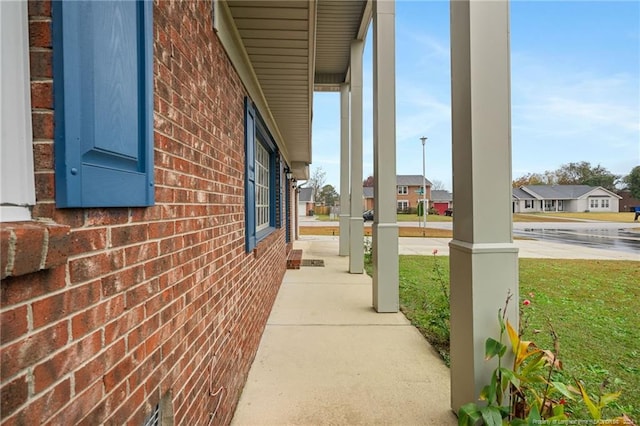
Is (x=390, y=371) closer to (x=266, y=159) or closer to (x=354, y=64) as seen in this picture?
(x=266, y=159)

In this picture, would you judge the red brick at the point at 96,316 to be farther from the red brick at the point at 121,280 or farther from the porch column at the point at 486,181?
the porch column at the point at 486,181

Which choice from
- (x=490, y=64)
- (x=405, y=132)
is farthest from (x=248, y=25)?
(x=405, y=132)

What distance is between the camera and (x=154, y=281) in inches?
52.8

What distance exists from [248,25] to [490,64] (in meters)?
1.93

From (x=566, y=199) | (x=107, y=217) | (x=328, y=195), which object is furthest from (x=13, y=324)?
(x=566, y=199)

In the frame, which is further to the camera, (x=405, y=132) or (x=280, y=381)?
(x=405, y=132)

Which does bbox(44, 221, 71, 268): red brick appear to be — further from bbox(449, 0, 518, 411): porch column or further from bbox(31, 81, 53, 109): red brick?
bbox(449, 0, 518, 411): porch column

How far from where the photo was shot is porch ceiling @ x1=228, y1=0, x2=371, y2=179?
2492 mm

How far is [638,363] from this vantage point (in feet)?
11.8

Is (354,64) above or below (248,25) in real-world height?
above

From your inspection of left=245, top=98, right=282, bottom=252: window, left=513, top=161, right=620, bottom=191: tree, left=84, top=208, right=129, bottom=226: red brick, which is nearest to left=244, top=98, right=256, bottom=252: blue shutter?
left=245, top=98, right=282, bottom=252: window

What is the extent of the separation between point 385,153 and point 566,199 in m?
69.3

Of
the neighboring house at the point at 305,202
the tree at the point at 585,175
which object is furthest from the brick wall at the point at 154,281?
the tree at the point at 585,175

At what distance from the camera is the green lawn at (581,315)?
3.32 m
